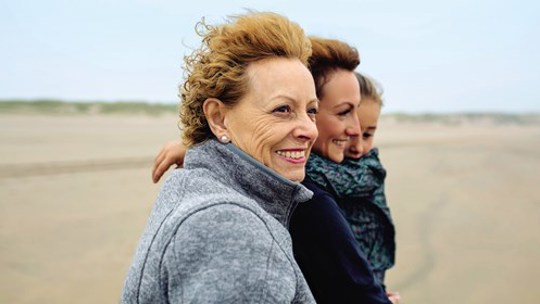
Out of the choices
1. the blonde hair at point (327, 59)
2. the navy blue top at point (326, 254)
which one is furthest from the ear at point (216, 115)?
the blonde hair at point (327, 59)

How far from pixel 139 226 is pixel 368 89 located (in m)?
4.81

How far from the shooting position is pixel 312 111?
Answer: 156 cm

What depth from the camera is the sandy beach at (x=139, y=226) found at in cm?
502

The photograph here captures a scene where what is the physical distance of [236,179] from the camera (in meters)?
1.33

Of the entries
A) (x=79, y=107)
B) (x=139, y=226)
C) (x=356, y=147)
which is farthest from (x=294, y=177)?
(x=79, y=107)

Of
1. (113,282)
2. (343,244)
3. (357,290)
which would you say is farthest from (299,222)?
(113,282)

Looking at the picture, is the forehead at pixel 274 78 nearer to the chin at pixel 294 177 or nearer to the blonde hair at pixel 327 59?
the chin at pixel 294 177

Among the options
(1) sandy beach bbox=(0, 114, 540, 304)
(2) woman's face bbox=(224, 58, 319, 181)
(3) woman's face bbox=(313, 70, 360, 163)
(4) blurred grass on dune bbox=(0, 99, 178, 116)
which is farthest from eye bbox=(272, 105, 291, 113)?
(4) blurred grass on dune bbox=(0, 99, 178, 116)

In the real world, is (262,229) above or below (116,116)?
above

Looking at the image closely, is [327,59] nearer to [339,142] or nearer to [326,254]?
[339,142]

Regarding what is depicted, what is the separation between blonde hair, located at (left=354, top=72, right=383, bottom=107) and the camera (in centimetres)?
230

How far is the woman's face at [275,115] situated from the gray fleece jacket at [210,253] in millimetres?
205

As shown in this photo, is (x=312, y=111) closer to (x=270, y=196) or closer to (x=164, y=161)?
(x=270, y=196)

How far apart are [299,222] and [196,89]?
1.59 ft
